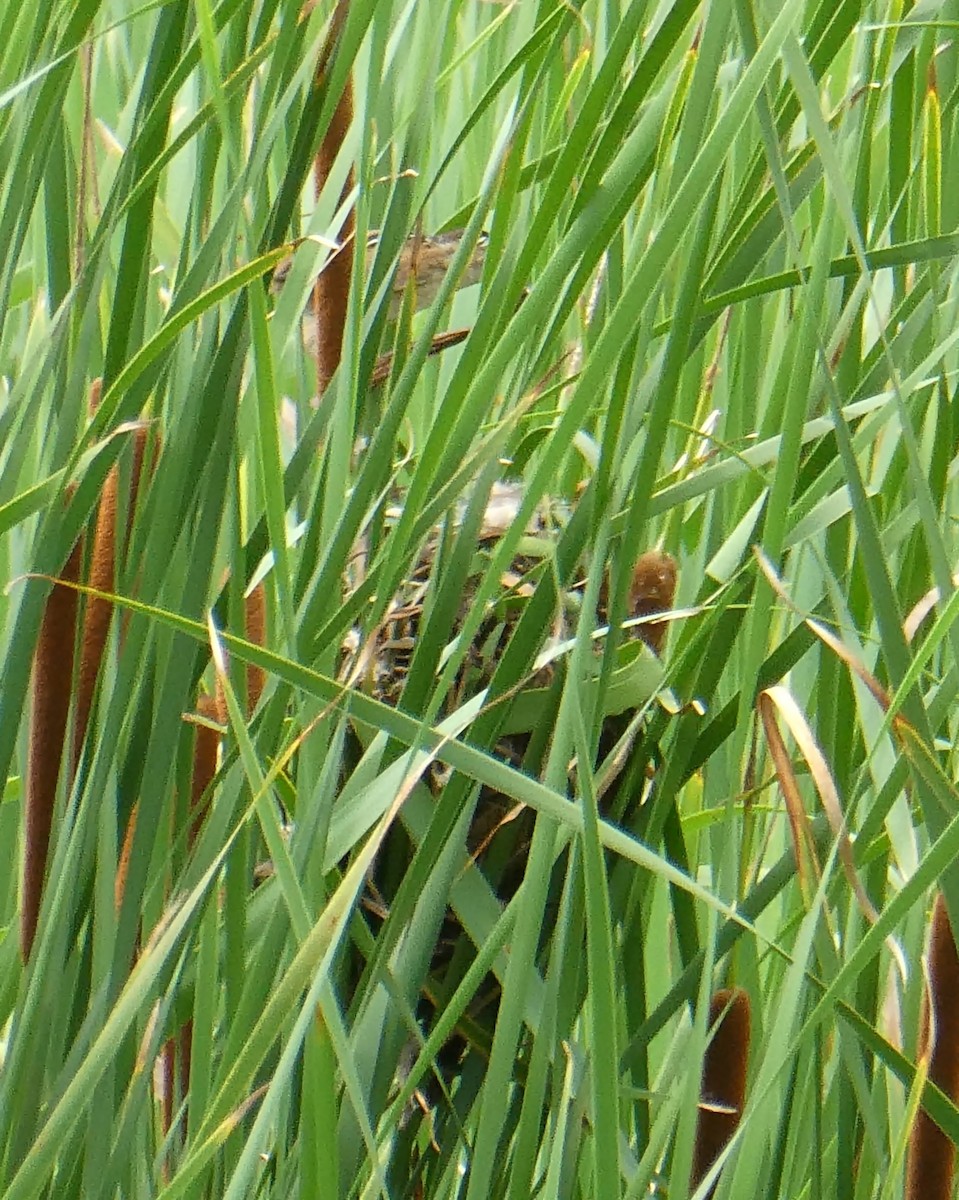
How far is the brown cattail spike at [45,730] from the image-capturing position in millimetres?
451

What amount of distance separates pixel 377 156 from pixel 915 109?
0.61ft

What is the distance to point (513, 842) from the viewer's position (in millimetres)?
481

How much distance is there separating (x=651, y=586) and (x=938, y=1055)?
18cm

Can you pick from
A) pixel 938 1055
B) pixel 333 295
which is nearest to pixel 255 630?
pixel 333 295

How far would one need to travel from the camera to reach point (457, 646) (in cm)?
39

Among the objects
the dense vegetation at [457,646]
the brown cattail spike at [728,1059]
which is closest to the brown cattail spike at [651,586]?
the dense vegetation at [457,646]

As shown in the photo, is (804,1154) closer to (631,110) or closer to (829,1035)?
(829,1035)

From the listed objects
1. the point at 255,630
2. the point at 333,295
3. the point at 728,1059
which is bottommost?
the point at 728,1059

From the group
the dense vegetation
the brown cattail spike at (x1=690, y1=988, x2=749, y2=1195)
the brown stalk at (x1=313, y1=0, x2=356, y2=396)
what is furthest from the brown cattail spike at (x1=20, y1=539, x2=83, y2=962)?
the brown cattail spike at (x1=690, y1=988, x2=749, y2=1195)

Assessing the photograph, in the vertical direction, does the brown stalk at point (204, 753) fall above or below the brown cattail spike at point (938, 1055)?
above

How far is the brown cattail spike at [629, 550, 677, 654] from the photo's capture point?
49cm

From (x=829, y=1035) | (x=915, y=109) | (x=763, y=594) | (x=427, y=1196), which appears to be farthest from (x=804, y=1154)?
(x=915, y=109)

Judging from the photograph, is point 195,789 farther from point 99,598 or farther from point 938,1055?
point 938,1055

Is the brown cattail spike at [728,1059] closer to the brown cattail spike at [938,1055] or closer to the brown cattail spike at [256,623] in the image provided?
the brown cattail spike at [938,1055]
